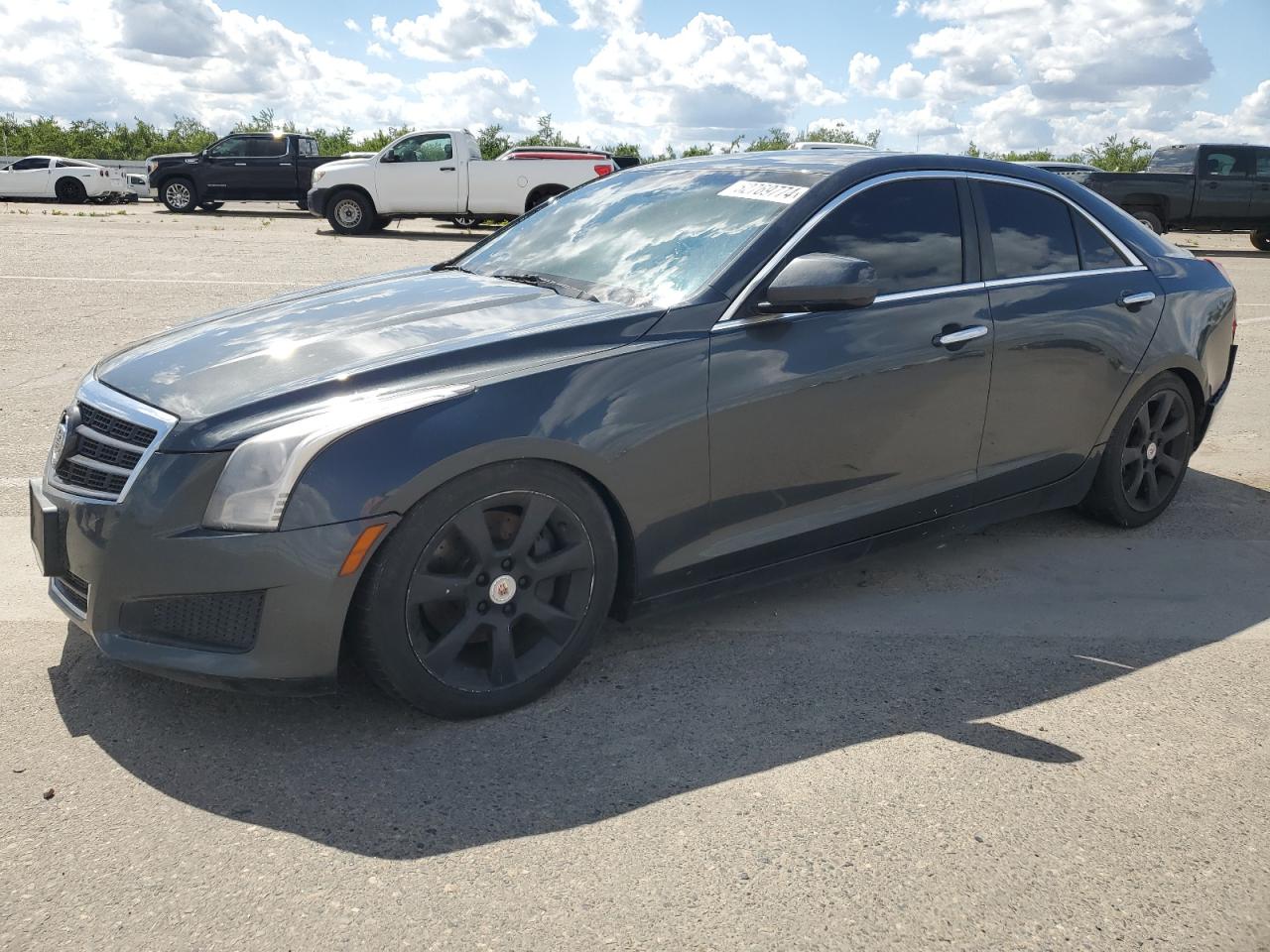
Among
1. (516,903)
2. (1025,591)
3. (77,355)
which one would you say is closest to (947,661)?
(1025,591)

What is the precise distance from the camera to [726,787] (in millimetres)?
3092

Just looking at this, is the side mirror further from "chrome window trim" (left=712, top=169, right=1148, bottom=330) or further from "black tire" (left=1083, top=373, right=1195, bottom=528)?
"black tire" (left=1083, top=373, right=1195, bottom=528)

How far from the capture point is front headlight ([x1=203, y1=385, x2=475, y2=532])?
3018 millimetres

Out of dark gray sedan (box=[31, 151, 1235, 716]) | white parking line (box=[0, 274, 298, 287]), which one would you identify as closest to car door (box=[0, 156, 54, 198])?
white parking line (box=[0, 274, 298, 287])

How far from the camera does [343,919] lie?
99.4 inches

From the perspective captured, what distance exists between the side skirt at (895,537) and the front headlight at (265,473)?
3.84 ft

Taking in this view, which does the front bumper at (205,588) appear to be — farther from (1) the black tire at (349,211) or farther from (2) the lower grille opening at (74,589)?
(1) the black tire at (349,211)

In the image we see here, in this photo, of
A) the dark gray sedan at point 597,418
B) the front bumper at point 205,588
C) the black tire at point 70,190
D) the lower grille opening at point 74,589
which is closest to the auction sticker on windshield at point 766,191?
the dark gray sedan at point 597,418

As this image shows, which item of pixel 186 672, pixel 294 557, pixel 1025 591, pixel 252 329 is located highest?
pixel 252 329

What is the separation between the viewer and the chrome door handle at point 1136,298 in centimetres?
489

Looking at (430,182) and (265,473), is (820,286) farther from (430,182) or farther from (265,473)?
(430,182)

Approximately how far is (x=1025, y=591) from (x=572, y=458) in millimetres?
2178

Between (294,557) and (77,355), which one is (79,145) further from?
(294,557)

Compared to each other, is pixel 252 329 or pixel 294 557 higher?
pixel 252 329
